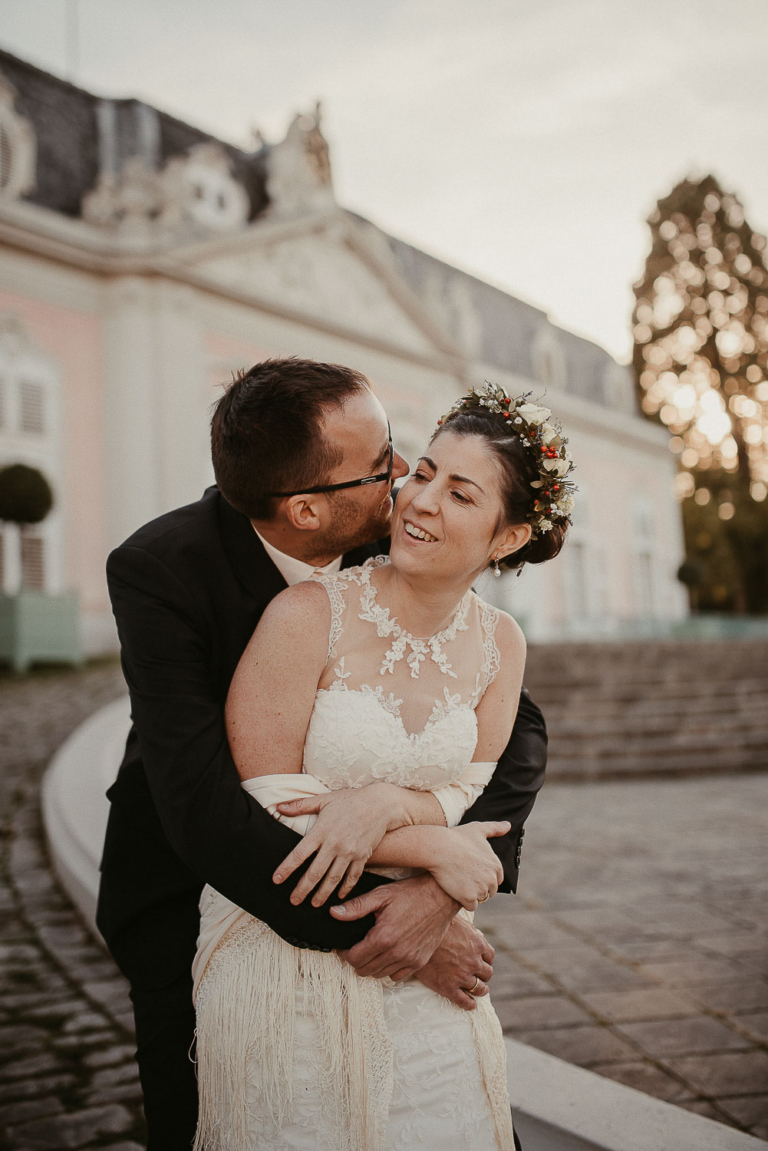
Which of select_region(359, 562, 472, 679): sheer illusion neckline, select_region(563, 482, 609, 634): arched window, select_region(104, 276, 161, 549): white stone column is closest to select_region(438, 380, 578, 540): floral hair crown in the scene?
select_region(359, 562, 472, 679): sheer illusion neckline

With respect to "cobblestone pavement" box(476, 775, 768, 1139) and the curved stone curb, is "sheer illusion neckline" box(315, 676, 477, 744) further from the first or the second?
"cobblestone pavement" box(476, 775, 768, 1139)

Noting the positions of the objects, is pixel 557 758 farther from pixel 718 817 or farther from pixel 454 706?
pixel 454 706

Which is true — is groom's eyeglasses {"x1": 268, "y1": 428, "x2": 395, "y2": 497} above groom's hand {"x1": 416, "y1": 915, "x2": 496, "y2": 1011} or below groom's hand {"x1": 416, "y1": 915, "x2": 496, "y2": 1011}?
above

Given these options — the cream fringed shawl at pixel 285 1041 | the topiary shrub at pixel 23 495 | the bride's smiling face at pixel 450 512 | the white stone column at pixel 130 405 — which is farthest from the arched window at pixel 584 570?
the cream fringed shawl at pixel 285 1041

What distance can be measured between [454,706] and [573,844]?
4.57 metres

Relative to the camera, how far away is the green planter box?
12125 millimetres

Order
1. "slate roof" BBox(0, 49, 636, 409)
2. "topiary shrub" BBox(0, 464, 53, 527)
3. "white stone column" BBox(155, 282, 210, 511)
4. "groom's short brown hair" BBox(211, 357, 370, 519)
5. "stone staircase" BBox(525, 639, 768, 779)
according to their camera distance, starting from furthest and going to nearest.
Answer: "slate roof" BBox(0, 49, 636, 409) → "white stone column" BBox(155, 282, 210, 511) → "topiary shrub" BBox(0, 464, 53, 527) → "stone staircase" BBox(525, 639, 768, 779) → "groom's short brown hair" BBox(211, 357, 370, 519)

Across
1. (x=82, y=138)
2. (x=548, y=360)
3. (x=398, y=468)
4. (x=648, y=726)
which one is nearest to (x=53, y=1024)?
(x=398, y=468)

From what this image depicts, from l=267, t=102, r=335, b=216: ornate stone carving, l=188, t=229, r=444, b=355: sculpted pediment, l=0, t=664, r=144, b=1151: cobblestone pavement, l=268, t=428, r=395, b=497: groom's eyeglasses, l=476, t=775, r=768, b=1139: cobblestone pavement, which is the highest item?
l=267, t=102, r=335, b=216: ornate stone carving

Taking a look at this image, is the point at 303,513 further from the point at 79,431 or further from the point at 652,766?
the point at 79,431

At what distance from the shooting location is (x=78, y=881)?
4227mm

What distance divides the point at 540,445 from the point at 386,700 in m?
0.61

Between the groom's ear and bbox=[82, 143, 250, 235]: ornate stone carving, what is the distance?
15.6 meters

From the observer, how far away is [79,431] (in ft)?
50.9
